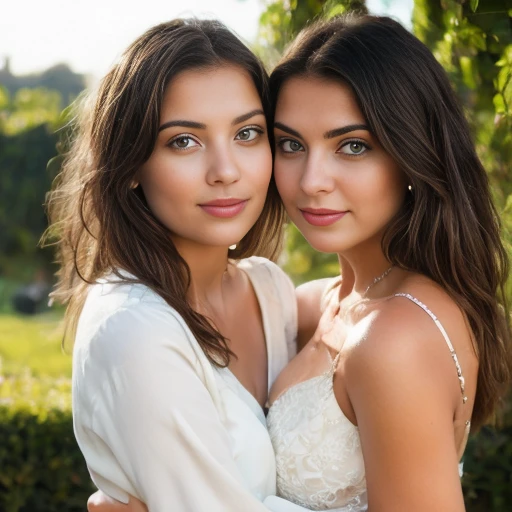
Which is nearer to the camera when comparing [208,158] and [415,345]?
[415,345]

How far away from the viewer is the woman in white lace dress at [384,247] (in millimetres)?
2266

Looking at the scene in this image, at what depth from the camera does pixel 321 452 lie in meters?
2.50

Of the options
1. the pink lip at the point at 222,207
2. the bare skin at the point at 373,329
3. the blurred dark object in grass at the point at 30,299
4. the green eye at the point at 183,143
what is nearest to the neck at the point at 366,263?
the bare skin at the point at 373,329

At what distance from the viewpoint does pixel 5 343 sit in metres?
10.3

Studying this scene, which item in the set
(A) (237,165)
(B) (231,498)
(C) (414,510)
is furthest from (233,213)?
(C) (414,510)

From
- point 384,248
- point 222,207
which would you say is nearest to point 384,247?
point 384,248

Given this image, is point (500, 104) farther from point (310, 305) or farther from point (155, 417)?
point (155, 417)

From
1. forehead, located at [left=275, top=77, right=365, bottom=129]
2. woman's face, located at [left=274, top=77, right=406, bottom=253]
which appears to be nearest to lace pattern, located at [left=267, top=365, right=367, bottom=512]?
woman's face, located at [left=274, top=77, right=406, bottom=253]

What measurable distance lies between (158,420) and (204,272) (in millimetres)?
880

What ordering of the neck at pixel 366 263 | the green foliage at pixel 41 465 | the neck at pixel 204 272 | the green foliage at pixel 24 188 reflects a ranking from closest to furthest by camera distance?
the neck at pixel 366 263 → the neck at pixel 204 272 → the green foliage at pixel 41 465 → the green foliage at pixel 24 188

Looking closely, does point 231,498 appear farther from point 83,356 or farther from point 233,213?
point 233,213

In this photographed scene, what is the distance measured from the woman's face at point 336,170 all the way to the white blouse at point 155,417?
0.58m

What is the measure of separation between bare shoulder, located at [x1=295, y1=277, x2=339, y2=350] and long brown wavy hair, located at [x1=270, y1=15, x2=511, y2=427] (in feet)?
2.28

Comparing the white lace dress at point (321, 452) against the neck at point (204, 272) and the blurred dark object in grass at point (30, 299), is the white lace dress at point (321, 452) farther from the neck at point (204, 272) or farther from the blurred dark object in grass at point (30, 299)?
the blurred dark object in grass at point (30, 299)
